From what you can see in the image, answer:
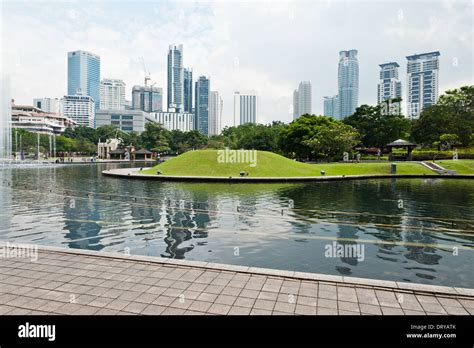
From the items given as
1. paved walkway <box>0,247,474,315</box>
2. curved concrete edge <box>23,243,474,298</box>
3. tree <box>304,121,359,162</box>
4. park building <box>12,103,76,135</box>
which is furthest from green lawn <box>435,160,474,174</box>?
park building <box>12,103,76,135</box>

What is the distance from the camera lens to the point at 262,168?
4269 centimetres

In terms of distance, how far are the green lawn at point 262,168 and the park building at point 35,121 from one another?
126 meters

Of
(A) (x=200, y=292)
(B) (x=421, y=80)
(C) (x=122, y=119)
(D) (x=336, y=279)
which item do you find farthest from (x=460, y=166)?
(C) (x=122, y=119)

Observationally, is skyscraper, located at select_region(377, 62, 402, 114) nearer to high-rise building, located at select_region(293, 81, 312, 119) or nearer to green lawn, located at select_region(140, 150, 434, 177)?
high-rise building, located at select_region(293, 81, 312, 119)

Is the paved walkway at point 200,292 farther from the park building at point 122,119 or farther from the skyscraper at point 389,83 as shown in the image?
the park building at point 122,119

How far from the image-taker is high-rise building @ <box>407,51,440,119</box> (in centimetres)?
15250

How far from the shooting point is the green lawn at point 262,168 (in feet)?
137

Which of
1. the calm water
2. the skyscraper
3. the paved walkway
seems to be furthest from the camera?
the skyscraper

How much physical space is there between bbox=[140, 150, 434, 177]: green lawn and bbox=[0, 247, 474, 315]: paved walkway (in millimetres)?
32564

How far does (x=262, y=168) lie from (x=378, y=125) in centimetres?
4945

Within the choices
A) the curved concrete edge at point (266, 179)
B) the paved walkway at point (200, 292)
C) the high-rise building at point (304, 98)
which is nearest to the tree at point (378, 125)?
the curved concrete edge at point (266, 179)

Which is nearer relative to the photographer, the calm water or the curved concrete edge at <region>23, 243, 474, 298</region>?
the curved concrete edge at <region>23, 243, 474, 298</region>

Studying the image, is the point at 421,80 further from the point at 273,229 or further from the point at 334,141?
the point at 273,229

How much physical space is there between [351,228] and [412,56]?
205 meters
